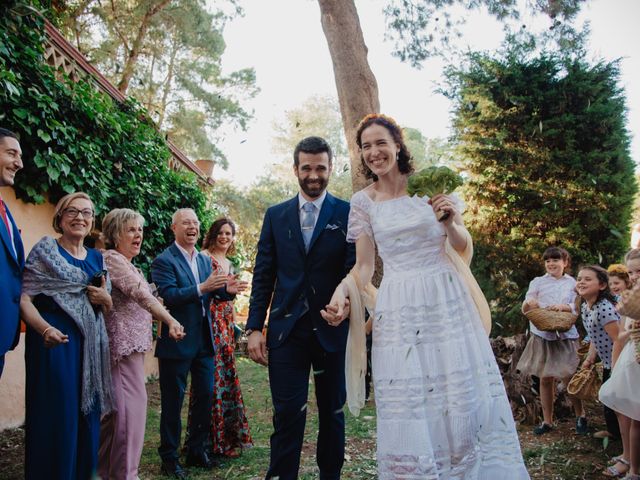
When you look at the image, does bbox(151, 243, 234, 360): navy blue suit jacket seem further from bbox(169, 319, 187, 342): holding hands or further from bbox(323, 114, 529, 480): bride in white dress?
bbox(323, 114, 529, 480): bride in white dress

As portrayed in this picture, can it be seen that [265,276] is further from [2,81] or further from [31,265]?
[2,81]

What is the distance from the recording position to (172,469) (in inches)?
161

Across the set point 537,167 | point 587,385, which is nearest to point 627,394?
point 587,385

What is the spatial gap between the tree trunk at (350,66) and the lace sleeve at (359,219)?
14.3 feet

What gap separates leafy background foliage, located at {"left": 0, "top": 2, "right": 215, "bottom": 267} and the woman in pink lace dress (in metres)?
2.04

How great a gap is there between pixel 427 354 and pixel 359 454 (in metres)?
2.58

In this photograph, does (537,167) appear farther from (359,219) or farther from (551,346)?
(359,219)

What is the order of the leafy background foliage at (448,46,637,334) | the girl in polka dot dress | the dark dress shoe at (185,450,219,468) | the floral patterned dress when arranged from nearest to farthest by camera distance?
the dark dress shoe at (185,450,219,468) → the girl in polka dot dress → the floral patterned dress → the leafy background foliage at (448,46,637,334)

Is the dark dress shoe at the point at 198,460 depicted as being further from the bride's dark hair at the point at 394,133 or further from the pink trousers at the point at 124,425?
the bride's dark hair at the point at 394,133

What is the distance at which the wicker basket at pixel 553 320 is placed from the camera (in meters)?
5.46

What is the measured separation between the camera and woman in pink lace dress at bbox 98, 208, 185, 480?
357 centimetres

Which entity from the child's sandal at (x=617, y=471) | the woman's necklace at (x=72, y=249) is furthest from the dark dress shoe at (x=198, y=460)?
the child's sandal at (x=617, y=471)

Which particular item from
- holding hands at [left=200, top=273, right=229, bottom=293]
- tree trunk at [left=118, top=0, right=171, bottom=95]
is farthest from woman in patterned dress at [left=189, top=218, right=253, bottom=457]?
tree trunk at [left=118, top=0, right=171, bottom=95]

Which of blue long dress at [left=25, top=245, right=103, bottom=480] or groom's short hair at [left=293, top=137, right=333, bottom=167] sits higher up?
groom's short hair at [left=293, top=137, right=333, bottom=167]
